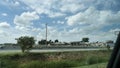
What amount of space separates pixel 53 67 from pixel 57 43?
5855 cm

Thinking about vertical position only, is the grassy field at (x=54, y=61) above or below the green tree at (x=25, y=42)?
below

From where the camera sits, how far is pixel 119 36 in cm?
191

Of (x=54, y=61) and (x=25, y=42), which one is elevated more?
(x=25, y=42)

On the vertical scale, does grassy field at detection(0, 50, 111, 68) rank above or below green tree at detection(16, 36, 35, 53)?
below

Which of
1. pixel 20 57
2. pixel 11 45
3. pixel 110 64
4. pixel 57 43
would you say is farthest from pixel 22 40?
pixel 110 64

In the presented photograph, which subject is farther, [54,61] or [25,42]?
[25,42]

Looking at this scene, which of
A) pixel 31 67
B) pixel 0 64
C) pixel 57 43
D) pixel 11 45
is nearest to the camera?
pixel 0 64

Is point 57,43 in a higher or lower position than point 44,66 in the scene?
higher

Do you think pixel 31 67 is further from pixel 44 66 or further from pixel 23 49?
pixel 23 49

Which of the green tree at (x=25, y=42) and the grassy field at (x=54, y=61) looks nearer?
the grassy field at (x=54, y=61)

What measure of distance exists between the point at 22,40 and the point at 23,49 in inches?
88.8

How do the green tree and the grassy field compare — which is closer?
the grassy field

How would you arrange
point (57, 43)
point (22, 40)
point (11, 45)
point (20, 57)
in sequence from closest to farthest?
1. point (20, 57)
2. point (22, 40)
3. point (11, 45)
4. point (57, 43)

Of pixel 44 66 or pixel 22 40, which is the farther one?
pixel 22 40
